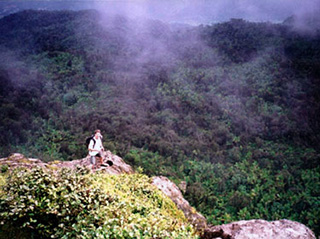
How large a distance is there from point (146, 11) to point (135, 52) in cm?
1279

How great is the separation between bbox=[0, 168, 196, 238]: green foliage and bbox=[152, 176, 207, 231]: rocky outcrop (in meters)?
1.95

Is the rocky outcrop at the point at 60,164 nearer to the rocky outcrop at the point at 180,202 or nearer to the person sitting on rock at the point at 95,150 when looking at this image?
the person sitting on rock at the point at 95,150

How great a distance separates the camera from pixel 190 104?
18.3 m

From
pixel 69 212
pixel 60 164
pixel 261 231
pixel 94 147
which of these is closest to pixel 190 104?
pixel 94 147

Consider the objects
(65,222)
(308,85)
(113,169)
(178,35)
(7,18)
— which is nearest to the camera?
(65,222)

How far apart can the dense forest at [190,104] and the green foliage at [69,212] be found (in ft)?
21.9

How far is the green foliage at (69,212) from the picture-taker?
368cm

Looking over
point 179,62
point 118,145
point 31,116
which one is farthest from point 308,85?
point 31,116

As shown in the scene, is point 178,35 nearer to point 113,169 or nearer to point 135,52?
point 135,52

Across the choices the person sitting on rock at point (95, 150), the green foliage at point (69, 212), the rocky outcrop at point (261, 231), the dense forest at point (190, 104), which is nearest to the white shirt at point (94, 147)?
the person sitting on rock at point (95, 150)

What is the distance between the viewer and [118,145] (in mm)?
13516

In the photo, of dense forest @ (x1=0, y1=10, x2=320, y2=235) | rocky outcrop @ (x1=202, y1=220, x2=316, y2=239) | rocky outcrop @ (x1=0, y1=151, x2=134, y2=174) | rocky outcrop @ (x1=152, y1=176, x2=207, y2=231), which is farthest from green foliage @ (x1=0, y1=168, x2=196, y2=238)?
dense forest @ (x1=0, y1=10, x2=320, y2=235)

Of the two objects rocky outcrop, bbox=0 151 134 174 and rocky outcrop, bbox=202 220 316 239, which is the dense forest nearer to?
rocky outcrop, bbox=0 151 134 174

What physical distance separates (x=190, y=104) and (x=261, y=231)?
1395 centimetres
